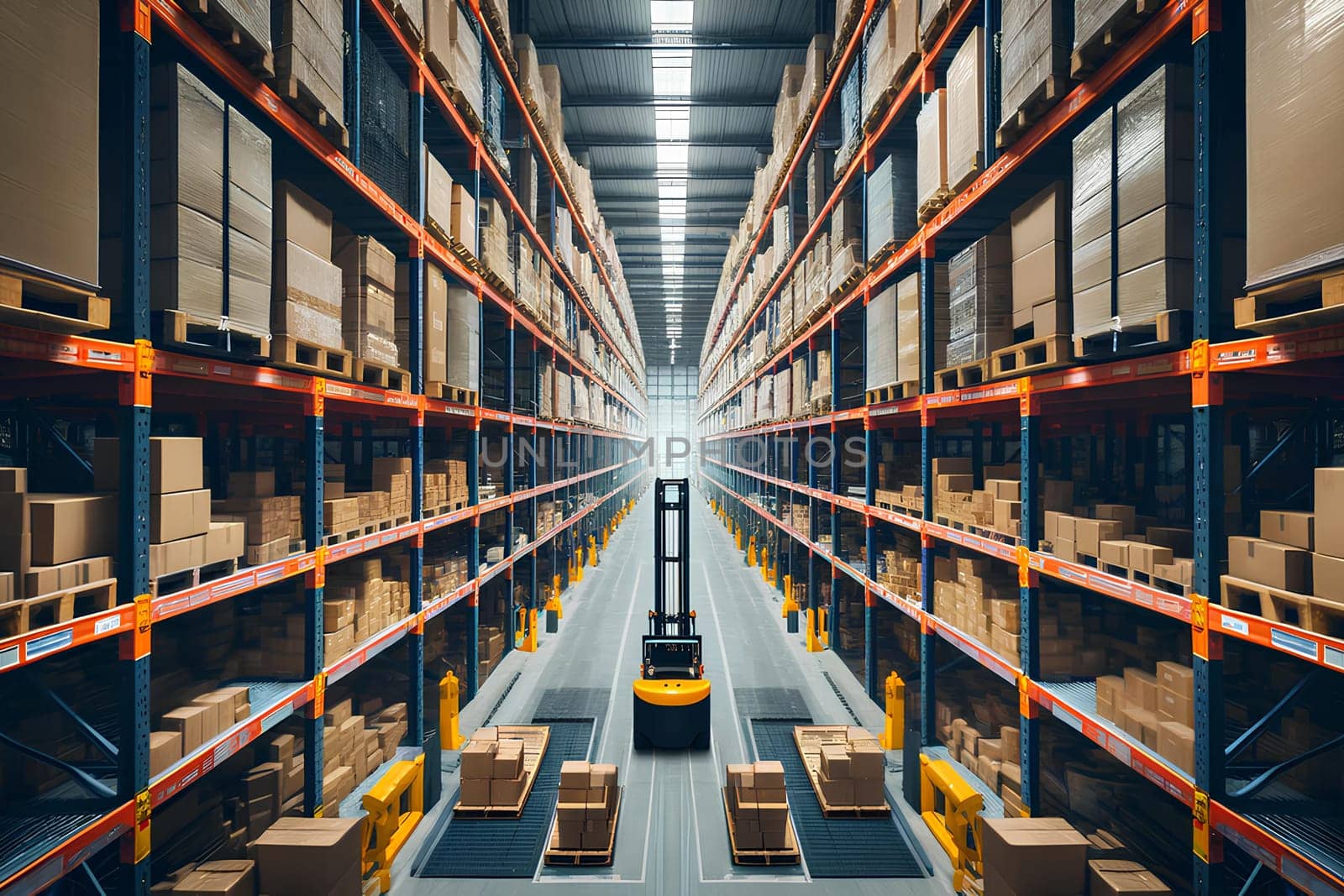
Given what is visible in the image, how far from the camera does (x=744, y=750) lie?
702 cm

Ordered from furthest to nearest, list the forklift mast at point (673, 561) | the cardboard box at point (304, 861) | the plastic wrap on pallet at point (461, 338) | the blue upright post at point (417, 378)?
the forklift mast at point (673, 561)
the plastic wrap on pallet at point (461, 338)
the blue upright post at point (417, 378)
the cardboard box at point (304, 861)

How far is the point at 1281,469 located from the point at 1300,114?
10.3 ft

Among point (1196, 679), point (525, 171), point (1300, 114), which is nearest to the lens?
point (1300, 114)

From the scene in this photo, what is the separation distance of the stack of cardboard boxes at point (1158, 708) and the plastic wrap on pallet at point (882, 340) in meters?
3.72

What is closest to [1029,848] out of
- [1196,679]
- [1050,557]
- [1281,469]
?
[1196,679]

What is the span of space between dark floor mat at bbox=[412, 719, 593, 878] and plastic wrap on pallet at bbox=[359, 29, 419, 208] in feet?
18.6

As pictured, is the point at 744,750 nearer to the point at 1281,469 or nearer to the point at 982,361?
the point at 982,361

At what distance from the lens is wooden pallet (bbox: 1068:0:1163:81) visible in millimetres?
3432

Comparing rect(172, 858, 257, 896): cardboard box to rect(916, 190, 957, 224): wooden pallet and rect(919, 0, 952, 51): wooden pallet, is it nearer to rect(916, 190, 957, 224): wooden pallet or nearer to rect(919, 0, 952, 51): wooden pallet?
rect(916, 190, 957, 224): wooden pallet

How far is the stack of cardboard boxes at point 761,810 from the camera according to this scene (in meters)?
5.14

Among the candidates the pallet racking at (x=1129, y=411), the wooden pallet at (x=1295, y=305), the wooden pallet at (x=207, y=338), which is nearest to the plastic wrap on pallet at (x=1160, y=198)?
the pallet racking at (x=1129, y=411)

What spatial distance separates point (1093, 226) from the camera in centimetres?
396

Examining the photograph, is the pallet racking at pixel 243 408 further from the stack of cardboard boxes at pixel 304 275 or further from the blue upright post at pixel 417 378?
the stack of cardboard boxes at pixel 304 275

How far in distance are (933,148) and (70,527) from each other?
680 centimetres
